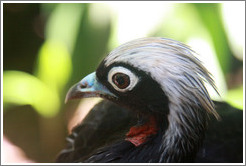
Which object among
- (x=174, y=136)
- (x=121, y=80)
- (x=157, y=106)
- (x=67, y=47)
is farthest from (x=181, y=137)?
(x=67, y=47)

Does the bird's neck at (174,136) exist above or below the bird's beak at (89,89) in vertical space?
below

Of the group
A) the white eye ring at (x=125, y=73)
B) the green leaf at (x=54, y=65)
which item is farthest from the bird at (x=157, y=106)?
the green leaf at (x=54, y=65)

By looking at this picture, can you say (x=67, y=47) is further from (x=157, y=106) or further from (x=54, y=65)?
(x=157, y=106)

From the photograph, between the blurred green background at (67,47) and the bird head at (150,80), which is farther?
the blurred green background at (67,47)

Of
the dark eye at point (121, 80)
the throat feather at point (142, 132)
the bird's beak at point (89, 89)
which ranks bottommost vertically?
the throat feather at point (142, 132)

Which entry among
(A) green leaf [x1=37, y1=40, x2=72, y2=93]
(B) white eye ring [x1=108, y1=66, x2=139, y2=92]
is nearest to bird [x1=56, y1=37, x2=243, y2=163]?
(B) white eye ring [x1=108, y1=66, x2=139, y2=92]

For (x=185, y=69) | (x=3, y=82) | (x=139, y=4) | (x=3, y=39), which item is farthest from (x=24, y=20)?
(x=185, y=69)

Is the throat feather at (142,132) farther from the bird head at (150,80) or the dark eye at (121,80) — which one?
the dark eye at (121,80)

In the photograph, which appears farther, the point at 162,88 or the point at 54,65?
the point at 54,65
